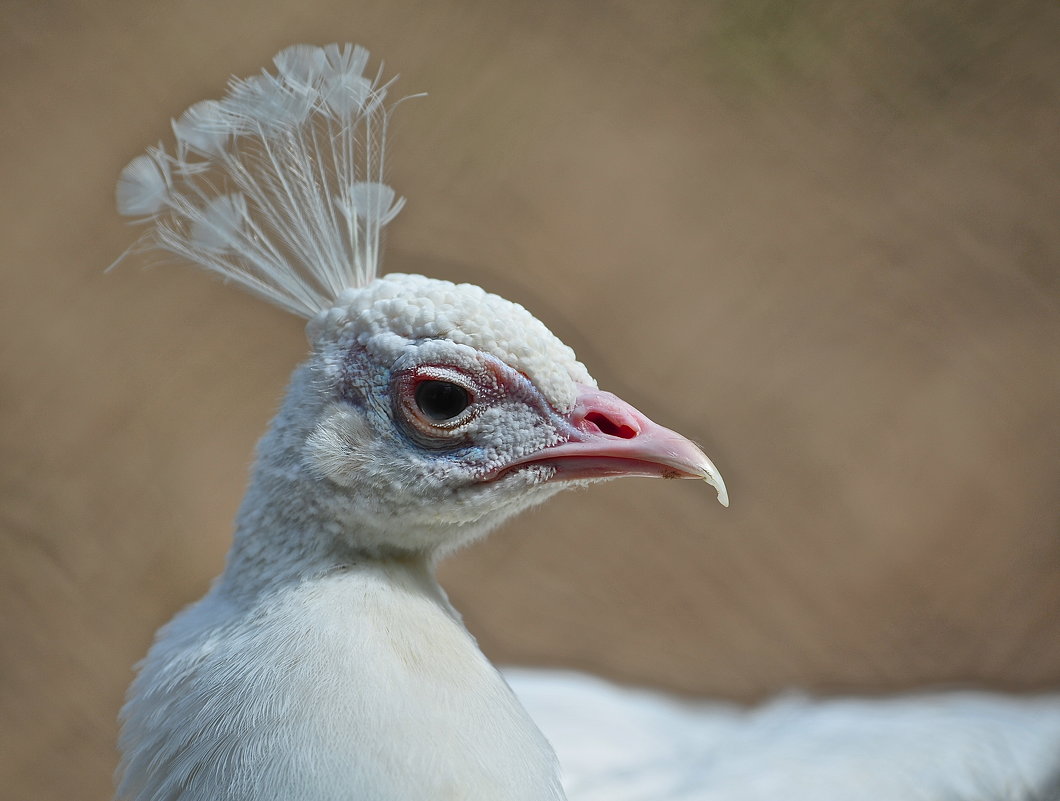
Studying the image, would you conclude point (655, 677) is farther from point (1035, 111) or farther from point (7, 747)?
point (1035, 111)

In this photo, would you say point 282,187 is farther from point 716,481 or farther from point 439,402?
point 716,481

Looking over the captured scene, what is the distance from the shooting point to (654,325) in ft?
11.8

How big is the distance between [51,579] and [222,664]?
89.0 inches

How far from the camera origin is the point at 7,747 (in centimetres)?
284

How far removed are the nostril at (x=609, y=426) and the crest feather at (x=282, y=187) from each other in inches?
14.5

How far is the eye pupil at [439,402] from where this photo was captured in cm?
113

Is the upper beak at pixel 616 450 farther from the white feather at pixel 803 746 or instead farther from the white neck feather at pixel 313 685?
the white feather at pixel 803 746

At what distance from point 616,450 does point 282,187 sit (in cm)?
60

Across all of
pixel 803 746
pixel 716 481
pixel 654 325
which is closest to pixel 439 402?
pixel 716 481

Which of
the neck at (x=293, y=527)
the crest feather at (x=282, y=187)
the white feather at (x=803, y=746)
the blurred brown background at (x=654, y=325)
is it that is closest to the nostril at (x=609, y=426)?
the neck at (x=293, y=527)

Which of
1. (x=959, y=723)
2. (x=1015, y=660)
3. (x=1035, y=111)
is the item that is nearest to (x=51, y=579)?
(x=959, y=723)

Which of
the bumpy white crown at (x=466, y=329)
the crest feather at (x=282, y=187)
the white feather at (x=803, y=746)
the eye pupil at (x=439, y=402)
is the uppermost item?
the crest feather at (x=282, y=187)

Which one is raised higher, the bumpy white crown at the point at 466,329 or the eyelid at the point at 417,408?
the bumpy white crown at the point at 466,329

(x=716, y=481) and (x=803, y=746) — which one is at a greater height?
(x=716, y=481)
